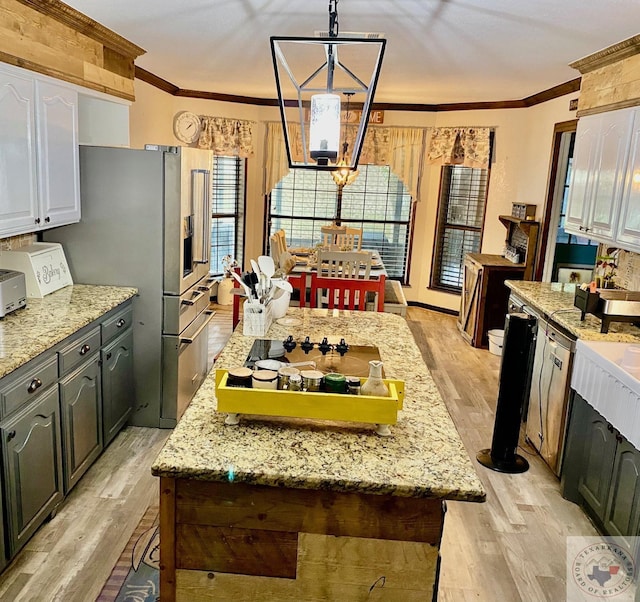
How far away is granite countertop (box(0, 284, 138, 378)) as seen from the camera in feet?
7.82

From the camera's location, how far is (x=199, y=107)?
677 cm

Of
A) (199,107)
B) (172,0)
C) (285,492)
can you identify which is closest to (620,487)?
(285,492)

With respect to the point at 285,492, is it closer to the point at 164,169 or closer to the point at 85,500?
the point at 85,500

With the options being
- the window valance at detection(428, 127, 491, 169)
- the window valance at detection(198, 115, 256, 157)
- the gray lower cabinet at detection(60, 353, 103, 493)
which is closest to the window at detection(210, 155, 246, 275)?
the window valance at detection(198, 115, 256, 157)

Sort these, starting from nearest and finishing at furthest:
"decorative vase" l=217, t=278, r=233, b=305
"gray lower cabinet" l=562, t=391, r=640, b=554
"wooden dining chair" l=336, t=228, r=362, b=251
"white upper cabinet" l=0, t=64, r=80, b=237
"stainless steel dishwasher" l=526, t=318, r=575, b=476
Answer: "gray lower cabinet" l=562, t=391, r=640, b=554
"white upper cabinet" l=0, t=64, r=80, b=237
"stainless steel dishwasher" l=526, t=318, r=575, b=476
"wooden dining chair" l=336, t=228, r=362, b=251
"decorative vase" l=217, t=278, r=233, b=305

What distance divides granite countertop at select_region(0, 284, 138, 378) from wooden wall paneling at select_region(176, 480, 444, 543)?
42.1 inches

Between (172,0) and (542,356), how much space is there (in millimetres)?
2851

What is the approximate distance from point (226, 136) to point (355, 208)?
5.92ft

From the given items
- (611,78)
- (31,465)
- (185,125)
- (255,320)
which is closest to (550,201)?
(611,78)

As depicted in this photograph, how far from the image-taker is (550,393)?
11.3 ft

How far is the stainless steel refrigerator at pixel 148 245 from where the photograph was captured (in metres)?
3.54

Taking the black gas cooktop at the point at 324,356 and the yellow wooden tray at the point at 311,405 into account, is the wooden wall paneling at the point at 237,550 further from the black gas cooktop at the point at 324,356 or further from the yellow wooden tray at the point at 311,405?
the black gas cooktop at the point at 324,356

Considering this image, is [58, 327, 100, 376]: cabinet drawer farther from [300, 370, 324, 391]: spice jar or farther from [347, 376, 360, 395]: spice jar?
[347, 376, 360, 395]: spice jar

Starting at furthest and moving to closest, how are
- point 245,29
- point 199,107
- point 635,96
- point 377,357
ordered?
point 199,107 → point 245,29 → point 635,96 → point 377,357
